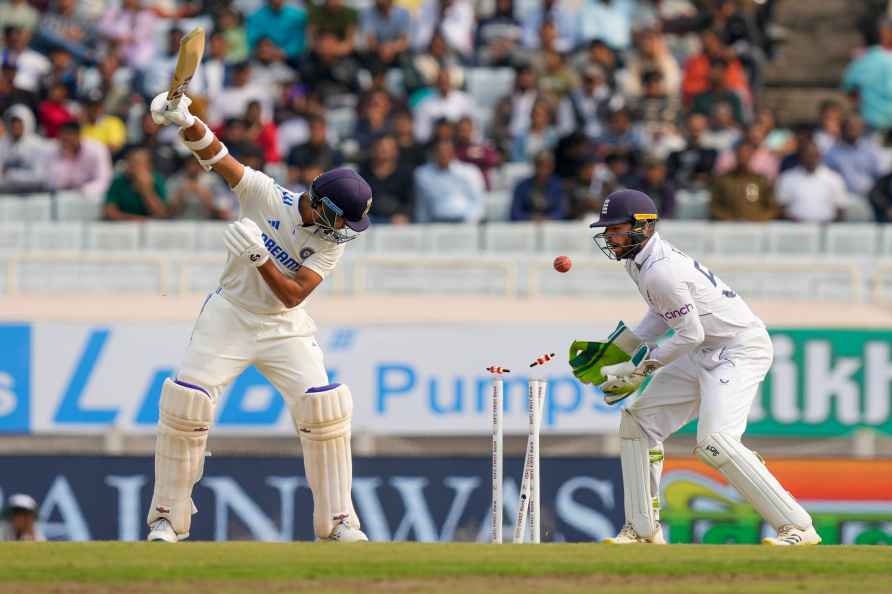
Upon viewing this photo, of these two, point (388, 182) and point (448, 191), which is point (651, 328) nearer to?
point (448, 191)

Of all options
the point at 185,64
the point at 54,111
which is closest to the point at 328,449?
the point at 185,64

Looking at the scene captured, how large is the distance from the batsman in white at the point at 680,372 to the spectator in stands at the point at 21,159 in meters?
7.66

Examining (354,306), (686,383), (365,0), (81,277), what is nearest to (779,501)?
(686,383)

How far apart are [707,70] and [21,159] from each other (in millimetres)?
6444

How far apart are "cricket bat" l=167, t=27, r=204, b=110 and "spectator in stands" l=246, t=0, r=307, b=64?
8676 mm

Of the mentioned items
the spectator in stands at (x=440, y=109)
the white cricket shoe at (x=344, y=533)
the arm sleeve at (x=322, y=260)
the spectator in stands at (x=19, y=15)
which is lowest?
the white cricket shoe at (x=344, y=533)

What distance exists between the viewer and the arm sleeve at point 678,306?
9547 mm

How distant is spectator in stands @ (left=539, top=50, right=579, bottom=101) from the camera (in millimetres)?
17203

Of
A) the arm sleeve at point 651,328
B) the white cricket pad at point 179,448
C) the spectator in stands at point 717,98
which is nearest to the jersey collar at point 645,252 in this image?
the arm sleeve at point 651,328

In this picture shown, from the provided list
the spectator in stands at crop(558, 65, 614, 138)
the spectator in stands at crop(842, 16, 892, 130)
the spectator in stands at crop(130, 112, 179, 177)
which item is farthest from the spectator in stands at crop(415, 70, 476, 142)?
the spectator in stands at crop(842, 16, 892, 130)

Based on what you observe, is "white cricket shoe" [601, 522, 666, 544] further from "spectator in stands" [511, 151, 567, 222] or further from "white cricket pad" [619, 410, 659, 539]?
"spectator in stands" [511, 151, 567, 222]

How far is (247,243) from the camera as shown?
9.19 metres

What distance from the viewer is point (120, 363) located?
46.2ft

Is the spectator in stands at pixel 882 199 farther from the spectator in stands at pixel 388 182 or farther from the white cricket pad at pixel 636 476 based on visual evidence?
the white cricket pad at pixel 636 476
